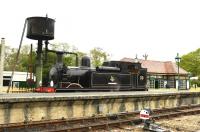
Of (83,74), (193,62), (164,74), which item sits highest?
(193,62)

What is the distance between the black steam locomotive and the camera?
72.1 feet

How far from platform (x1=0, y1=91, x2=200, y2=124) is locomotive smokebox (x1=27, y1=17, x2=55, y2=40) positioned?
11957mm

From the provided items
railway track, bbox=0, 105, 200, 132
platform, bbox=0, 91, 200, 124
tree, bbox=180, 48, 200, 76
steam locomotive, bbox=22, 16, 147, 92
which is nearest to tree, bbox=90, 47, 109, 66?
tree, bbox=180, 48, 200, 76

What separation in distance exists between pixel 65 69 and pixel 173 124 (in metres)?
9.92

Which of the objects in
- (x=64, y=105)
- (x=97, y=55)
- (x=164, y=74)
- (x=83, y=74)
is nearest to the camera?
(x=64, y=105)

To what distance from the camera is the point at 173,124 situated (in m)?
14.7

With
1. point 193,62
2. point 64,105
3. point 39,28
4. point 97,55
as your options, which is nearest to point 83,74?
point 39,28

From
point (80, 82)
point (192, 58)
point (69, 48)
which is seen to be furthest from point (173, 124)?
point (192, 58)

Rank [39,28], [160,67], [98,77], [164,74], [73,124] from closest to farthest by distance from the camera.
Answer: [73,124] → [98,77] → [39,28] → [164,74] → [160,67]

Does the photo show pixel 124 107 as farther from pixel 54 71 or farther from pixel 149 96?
pixel 54 71

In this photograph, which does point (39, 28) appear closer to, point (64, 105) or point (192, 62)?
point (64, 105)

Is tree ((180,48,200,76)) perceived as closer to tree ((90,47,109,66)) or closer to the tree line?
the tree line

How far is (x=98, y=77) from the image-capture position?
23.7 metres

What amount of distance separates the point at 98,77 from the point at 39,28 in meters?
7.97
